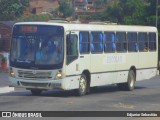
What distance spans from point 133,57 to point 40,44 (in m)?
6.68

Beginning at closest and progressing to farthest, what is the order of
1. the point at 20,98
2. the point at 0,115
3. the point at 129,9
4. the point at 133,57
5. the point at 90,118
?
the point at 0,115
the point at 90,118
the point at 20,98
the point at 133,57
the point at 129,9

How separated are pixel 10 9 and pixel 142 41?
72.9 m

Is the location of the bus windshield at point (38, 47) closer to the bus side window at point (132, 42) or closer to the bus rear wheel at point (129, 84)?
the bus side window at point (132, 42)

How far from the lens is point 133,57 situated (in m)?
29.3

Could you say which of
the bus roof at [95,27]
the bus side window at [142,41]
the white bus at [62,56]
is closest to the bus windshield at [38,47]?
the white bus at [62,56]

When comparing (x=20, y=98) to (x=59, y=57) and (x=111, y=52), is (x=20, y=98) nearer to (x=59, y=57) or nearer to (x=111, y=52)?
(x=59, y=57)

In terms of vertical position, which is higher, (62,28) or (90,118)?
(62,28)

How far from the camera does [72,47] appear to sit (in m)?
24.1

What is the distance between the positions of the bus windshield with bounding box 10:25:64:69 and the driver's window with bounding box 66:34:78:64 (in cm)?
31

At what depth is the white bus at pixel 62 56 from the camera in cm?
2364

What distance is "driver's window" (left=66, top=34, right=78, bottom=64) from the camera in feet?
78.4

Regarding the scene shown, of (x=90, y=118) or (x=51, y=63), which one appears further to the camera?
(x=51, y=63)

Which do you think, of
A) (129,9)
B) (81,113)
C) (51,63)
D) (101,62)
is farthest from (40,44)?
(129,9)

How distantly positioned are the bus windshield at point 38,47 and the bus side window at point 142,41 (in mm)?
7195
